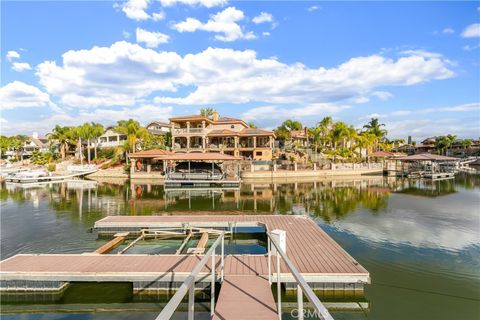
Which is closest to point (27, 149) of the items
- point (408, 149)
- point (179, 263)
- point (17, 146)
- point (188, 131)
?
point (17, 146)

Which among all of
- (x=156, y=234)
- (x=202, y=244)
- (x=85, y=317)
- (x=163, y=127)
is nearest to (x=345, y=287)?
(x=202, y=244)

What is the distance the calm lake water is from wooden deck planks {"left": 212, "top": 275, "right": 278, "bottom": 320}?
7.10 ft

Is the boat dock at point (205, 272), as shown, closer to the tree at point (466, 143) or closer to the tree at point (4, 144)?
the tree at point (4, 144)

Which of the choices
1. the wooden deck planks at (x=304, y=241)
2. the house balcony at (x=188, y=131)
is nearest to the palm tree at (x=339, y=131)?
the house balcony at (x=188, y=131)

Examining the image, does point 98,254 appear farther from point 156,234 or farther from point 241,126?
point 241,126

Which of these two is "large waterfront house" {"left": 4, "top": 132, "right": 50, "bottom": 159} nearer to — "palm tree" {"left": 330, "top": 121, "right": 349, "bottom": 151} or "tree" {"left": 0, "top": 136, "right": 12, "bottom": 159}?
"tree" {"left": 0, "top": 136, "right": 12, "bottom": 159}

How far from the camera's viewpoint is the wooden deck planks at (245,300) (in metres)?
5.68

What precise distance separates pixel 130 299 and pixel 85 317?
116cm

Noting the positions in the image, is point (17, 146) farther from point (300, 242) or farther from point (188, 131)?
point (300, 242)

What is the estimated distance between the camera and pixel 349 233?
14766mm

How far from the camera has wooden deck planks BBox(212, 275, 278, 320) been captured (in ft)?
18.6

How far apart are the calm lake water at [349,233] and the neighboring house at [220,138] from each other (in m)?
20.5

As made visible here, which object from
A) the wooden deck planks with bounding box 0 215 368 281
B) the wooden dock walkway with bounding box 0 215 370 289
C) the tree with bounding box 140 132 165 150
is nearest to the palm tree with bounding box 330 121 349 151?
the tree with bounding box 140 132 165 150

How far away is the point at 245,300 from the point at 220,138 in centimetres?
4895
